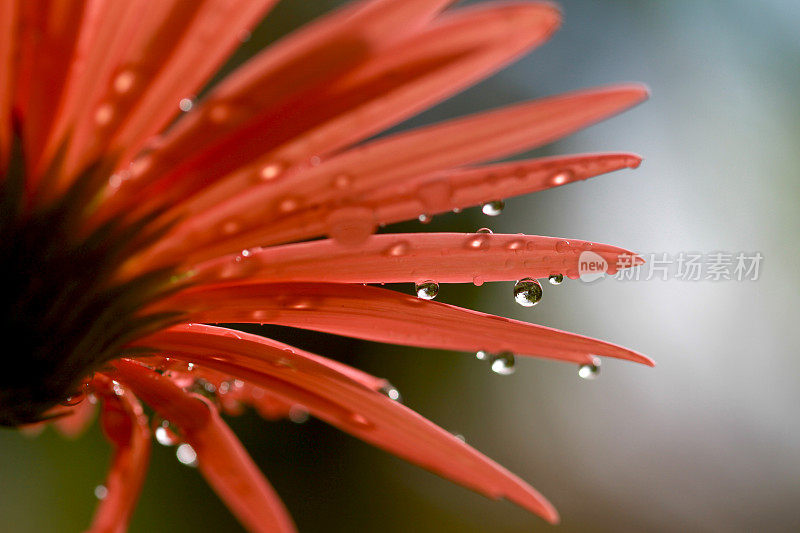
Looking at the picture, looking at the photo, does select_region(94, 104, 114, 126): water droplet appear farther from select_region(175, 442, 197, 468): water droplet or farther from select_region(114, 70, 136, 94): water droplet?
select_region(175, 442, 197, 468): water droplet

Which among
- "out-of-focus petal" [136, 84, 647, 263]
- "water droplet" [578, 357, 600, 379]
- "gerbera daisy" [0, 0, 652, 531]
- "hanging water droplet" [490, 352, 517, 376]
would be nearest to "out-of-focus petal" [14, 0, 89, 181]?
"gerbera daisy" [0, 0, 652, 531]

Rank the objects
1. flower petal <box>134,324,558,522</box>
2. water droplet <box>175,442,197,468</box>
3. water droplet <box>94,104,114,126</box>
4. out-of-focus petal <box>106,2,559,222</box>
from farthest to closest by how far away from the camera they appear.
Answer: water droplet <box>175,442,197,468</box>
flower petal <box>134,324,558,522</box>
water droplet <box>94,104,114,126</box>
out-of-focus petal <box>106,2,559,222</box>

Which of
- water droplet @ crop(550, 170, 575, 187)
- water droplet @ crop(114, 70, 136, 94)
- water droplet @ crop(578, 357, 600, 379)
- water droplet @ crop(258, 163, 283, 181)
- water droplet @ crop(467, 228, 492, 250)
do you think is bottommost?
water droplet @ crop(258, 163, 283, 181)

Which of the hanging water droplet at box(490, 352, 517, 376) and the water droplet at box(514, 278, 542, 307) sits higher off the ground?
the water droplet at box(514, 278, 542, 307)

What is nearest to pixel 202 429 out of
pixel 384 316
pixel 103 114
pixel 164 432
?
pixel 164 432

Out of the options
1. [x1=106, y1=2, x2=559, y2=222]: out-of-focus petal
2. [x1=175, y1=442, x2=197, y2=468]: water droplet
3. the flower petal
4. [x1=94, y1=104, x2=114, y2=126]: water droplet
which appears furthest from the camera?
[x1=175, y1=442, x2=197, y2=468]: water droplet

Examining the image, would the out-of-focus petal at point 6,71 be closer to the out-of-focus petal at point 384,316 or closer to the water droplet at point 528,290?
the out-of-focus petal at point 384,316

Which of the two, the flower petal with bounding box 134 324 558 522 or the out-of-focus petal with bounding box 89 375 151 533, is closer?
the flower petal with bounding box 134 324 558 522

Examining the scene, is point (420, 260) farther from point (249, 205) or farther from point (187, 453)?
point (187, 453)
